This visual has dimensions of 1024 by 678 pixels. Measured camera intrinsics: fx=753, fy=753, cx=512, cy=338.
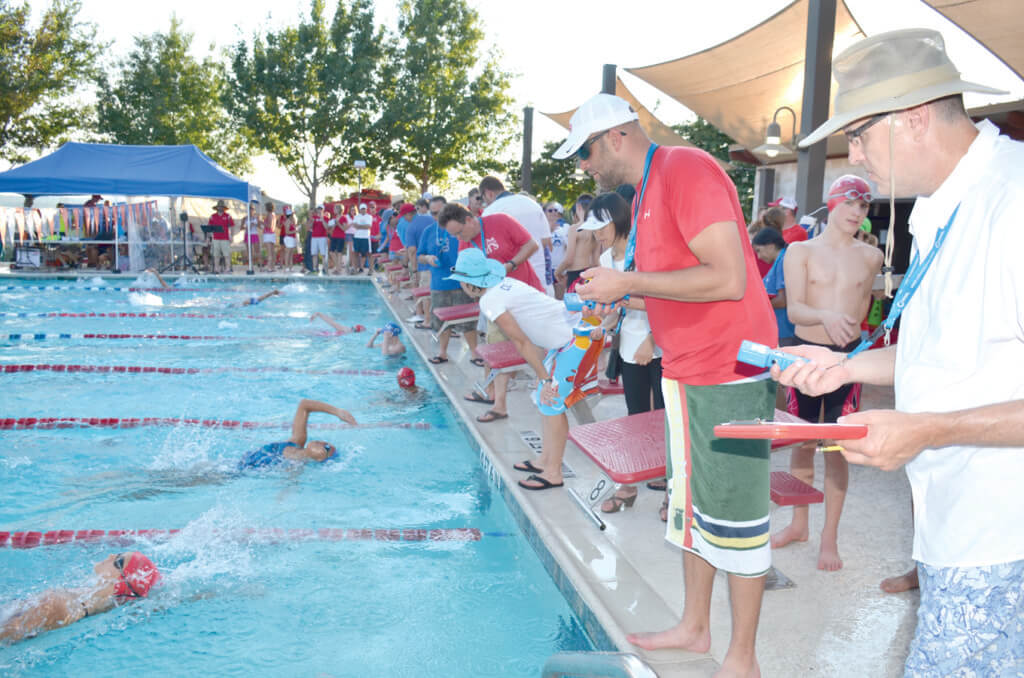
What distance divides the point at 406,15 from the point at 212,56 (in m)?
11.7

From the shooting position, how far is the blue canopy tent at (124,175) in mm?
18484

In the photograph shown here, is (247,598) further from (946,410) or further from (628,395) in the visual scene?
(946,410)

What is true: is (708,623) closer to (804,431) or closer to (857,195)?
(804,431)

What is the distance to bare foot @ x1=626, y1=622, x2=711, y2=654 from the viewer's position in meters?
2.77

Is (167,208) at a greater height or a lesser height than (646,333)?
greater

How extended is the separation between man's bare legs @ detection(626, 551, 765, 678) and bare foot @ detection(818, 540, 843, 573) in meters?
0.99

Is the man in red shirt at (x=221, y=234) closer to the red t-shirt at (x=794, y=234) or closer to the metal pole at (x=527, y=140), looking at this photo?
the metal pole at (x=527, y=140)

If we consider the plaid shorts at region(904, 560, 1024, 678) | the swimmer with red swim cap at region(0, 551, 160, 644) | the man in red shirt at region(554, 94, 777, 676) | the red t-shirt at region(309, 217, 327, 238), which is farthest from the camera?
the red t-shirt at region(309, 217, 327, 238)

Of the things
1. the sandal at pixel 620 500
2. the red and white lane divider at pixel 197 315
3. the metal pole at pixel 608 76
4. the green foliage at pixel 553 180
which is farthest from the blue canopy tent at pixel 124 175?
the green foliage at pixel 553 180

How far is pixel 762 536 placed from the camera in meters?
2.49

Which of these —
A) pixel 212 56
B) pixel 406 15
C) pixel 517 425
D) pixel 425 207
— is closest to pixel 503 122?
pixel 406 15

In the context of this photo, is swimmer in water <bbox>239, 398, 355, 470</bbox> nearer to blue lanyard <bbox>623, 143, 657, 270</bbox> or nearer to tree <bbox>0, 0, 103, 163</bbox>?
blue lanyard <bbox>623, 143, 657, 270</bbox>

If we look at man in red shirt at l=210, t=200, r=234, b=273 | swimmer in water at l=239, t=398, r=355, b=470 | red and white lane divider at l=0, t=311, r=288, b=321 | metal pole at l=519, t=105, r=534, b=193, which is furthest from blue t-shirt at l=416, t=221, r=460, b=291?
man in red shirt at l=210, t=200, r=234, b=273

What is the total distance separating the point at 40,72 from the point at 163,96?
786 cm
